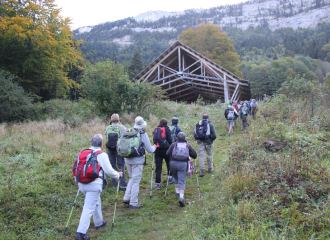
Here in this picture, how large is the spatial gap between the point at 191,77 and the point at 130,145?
70.7 feet

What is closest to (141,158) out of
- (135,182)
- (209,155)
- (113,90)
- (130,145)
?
(130,145)

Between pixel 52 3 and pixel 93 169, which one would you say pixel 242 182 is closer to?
pixel 93 169

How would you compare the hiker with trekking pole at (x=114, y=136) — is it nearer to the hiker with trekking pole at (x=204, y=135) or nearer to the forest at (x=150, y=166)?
the forest at (x=150, y=166)

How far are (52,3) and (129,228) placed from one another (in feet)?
64.7

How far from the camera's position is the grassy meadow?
3492mm

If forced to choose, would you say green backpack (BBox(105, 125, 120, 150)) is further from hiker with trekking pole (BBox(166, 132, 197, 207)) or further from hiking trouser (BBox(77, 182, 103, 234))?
hiking trouser (BBox(77, 182, 103, 234))

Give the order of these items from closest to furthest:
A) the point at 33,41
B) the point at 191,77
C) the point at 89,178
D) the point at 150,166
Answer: the point at 89,178 < the point at 150,166 < the point at 33,41 < the point at 191,77

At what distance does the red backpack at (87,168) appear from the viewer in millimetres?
4051

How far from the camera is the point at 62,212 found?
202 inches

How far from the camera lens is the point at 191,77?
2581 cm

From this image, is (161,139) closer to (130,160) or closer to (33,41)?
(130,160)

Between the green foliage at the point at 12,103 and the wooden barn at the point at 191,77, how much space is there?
954cm

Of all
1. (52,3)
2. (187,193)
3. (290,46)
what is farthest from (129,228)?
(290,46)

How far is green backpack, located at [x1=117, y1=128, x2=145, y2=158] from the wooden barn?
1543cm
